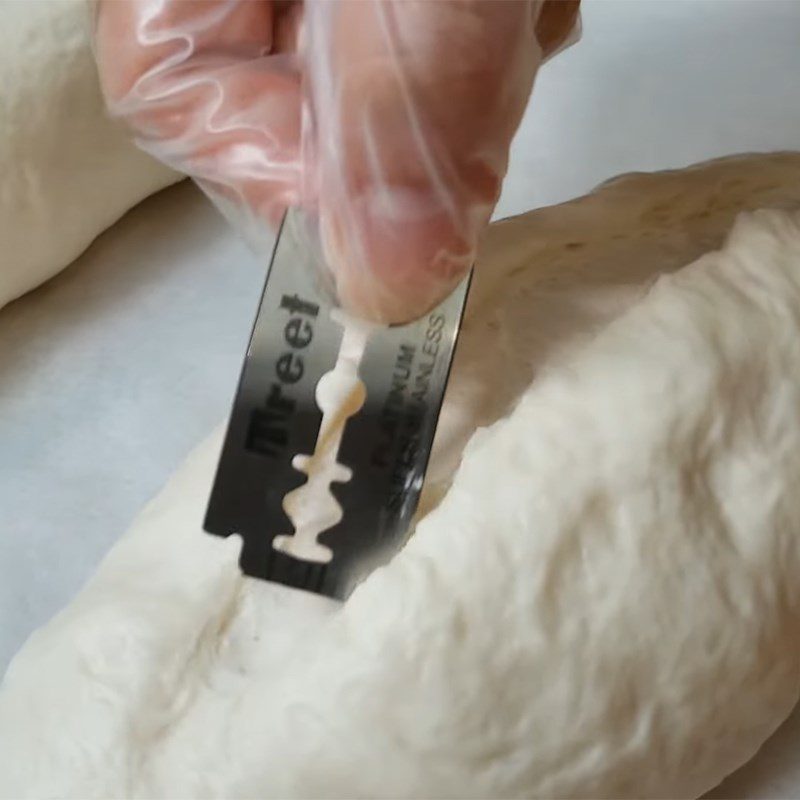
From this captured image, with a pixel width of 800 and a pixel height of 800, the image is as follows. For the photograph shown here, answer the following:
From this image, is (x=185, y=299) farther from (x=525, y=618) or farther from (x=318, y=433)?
(x=525, y=618)

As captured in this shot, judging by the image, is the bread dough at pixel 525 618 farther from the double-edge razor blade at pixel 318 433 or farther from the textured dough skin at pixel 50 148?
the textured dough skin at pixel 50 148

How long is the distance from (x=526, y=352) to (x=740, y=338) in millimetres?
145

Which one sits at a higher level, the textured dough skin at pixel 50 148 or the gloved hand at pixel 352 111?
the gloved hand at pixel 352 111

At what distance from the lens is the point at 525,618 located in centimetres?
66

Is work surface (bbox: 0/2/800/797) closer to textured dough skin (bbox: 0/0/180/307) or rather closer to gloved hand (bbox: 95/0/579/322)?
textured dough skin (bbox: 0/0/180/307)

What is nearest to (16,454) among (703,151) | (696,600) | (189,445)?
(189,445)

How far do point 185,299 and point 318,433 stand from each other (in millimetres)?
520

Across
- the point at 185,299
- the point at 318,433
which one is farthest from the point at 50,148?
the point at 318,433

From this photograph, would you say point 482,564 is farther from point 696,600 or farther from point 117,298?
point 117,298

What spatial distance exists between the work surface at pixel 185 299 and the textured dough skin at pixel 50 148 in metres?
0.06

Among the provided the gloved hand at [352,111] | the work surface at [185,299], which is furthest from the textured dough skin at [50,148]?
the gloved hand at [352,111]

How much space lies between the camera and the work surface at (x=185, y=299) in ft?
3.35

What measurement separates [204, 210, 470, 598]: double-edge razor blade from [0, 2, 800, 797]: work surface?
1.18ft

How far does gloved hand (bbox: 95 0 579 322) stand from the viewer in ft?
1.96
